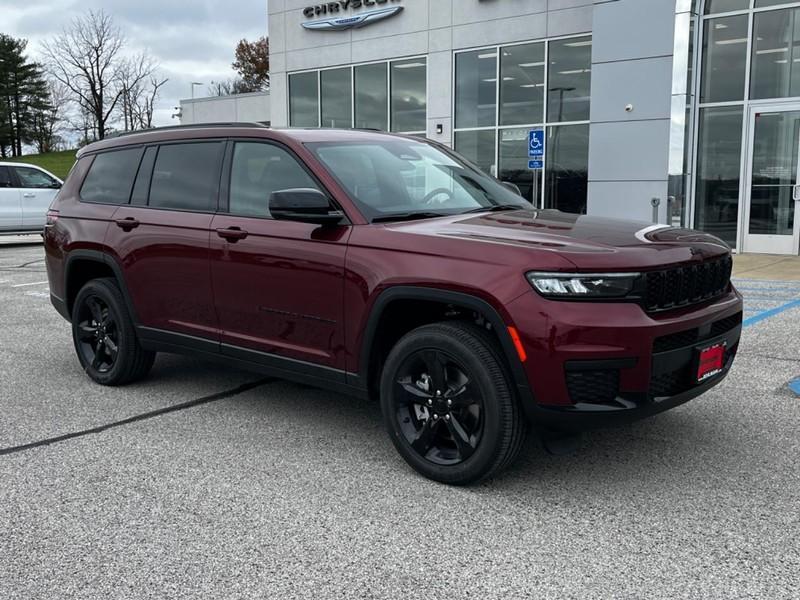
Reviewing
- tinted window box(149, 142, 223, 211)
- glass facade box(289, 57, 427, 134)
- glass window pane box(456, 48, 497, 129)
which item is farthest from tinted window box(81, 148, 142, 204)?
glass facade box(289, 57, 427, 134)

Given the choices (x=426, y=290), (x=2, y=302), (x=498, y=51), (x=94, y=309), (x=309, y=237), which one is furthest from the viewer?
(x=498, y=51)

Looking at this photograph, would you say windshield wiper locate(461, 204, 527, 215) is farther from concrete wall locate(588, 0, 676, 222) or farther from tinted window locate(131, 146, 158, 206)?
concrete wall locate(588, 0, 676, 222)

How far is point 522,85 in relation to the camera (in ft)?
61.3

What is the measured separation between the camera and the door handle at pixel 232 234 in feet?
14.8

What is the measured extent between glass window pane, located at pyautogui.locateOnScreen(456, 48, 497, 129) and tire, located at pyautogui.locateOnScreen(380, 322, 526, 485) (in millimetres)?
16332

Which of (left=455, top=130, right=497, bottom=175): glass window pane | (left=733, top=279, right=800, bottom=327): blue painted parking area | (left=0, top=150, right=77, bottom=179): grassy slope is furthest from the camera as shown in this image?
(left=0, top=150, right=77, bottom=179): grassy slope

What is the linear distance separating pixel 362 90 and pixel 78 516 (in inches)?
767

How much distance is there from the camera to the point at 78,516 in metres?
3.43

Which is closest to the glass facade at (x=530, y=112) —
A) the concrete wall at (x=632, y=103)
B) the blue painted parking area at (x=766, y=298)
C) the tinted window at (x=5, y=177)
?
the concrete wall at (x=632, y=103)

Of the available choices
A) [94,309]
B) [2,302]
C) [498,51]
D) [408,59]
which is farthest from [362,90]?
[94,309]

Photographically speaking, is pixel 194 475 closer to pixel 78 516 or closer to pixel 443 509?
pixel 78 516

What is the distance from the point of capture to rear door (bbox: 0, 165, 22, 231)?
716 inches

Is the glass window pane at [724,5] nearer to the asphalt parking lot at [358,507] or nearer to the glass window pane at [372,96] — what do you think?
the glass window pane at [372,96]

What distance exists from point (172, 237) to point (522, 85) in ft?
49.8
